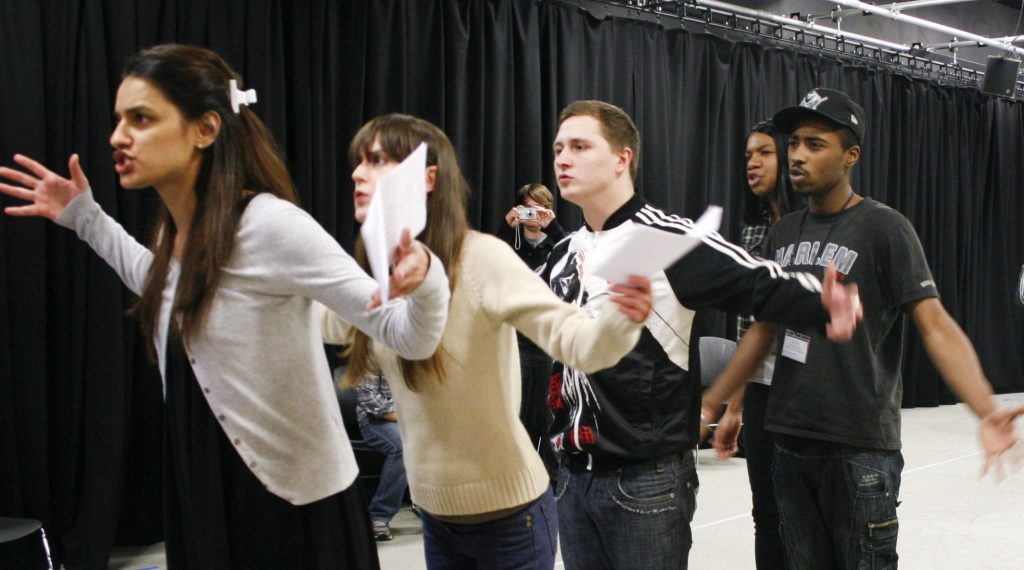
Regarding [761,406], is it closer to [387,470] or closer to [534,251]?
[387,470]

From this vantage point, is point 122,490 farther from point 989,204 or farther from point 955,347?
point 989,204

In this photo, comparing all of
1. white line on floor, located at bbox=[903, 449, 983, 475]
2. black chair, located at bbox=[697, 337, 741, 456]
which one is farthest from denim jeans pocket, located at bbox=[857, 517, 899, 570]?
white line on floor, located at bbox=[903, 449, 983, 475]

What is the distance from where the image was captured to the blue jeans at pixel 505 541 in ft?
5.80

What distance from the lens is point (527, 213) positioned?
18.0 feet

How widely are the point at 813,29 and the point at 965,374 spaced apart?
20.4ft

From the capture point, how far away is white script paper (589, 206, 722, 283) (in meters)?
1.21

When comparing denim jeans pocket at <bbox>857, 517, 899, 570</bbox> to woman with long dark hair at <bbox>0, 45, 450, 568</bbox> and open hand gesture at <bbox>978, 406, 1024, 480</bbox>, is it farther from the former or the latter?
woman with long dark hair at <bbox>0, 45, 450, 568</bbox>

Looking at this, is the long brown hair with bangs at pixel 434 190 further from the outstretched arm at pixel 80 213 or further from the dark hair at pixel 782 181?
the dark hair at pixel 782 181

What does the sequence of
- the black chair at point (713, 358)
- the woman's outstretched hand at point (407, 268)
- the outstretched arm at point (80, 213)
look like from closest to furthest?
the woman's outstretched hand at point (407, 268) → the outstretched arm at point (80, 213) → the black chair at point (713, 358)

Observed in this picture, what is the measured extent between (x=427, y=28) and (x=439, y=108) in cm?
45

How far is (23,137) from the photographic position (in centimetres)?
412

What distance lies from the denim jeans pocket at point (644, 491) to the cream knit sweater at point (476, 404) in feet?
0.89

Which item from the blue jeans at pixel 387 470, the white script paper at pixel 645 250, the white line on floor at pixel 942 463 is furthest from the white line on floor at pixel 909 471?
the white script paper at pixel 645 250

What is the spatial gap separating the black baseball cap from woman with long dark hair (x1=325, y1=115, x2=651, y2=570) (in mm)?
1089
